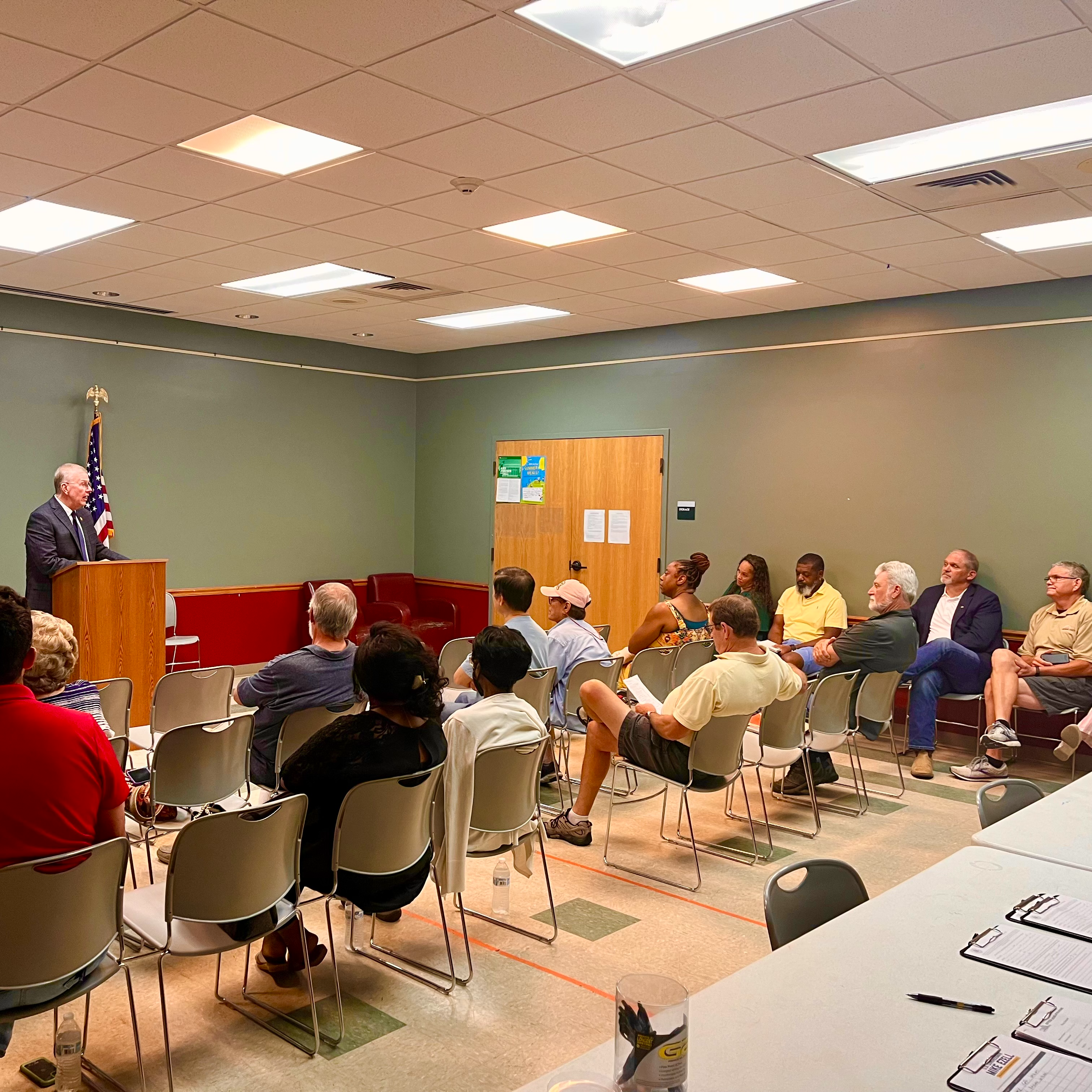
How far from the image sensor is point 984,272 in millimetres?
6848

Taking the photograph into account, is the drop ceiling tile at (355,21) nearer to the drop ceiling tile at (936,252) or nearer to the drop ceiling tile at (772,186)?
the drop ceiling tile at (772,186)

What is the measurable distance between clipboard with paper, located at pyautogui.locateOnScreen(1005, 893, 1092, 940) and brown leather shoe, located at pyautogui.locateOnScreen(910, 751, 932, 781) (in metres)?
4.39

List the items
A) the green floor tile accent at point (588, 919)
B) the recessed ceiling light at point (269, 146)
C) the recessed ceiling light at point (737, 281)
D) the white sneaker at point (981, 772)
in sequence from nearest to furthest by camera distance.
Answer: the green floor tile accent at point (588, 919), the recessed ceiling light at point (269, 146), the white sneaker at point (981, 772), the recessed ceiling light at point (737, 281)

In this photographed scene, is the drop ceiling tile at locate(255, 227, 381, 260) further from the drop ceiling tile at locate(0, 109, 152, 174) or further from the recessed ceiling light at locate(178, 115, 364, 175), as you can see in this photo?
the drop ceiling tile at locate(0, 109, 152, 174)

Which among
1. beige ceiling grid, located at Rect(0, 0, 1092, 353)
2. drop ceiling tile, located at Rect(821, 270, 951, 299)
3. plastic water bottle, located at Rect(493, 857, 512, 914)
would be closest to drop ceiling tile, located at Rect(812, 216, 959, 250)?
beige ceiling grid, located at Rect(0, 0, 1092, 353)

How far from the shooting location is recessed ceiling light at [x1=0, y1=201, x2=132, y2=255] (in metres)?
5.81

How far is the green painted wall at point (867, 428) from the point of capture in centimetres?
715

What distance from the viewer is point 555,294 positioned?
7859mm

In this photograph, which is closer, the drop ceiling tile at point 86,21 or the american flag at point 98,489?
the drop ceiling tile at point 86,21

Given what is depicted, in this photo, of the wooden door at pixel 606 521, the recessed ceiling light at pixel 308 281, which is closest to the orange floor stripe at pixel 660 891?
the recessed ceiling light at pixel 308 281

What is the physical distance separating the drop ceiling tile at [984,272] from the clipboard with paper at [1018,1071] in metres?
5.64

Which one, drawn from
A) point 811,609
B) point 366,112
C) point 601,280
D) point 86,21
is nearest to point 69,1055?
point 86,21

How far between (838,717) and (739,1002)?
159 inches

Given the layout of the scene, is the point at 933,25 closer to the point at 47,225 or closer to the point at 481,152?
the point at 481,152
